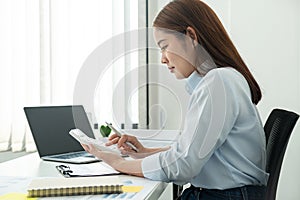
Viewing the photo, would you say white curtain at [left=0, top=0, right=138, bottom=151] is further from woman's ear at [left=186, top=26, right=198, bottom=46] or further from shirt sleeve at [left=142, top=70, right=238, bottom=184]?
shirt sleeve at [left=142, top=70, right=238, bottom=184]

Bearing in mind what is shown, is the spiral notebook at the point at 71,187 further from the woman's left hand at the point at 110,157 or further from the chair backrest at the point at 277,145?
the chair backrest at the point at 277,145

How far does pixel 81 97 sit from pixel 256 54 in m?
1.44

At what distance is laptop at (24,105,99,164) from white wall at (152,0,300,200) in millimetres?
1278

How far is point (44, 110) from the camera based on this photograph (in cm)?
173

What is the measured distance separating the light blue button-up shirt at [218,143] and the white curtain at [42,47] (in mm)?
1445

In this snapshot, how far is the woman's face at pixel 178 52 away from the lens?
1.24m

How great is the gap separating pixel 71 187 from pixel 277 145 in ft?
1.64

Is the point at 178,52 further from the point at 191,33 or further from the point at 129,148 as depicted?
the point at 129,148

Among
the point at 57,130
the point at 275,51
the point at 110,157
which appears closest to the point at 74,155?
the point at 57,130

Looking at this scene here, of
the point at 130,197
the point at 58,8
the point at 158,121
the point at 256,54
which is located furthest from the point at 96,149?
the point at 256,54

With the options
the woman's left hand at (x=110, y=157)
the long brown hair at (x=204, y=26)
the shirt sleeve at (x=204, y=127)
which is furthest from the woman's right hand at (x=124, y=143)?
the long brown hair at (x=204, y=26)

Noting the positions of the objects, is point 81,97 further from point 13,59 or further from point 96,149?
point 13,59

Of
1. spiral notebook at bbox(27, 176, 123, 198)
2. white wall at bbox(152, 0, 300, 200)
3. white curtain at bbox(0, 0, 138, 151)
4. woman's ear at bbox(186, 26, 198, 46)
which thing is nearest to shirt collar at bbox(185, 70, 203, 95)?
woman's ear at bbox(186, 26, 198, 46)

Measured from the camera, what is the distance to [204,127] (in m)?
1.10
